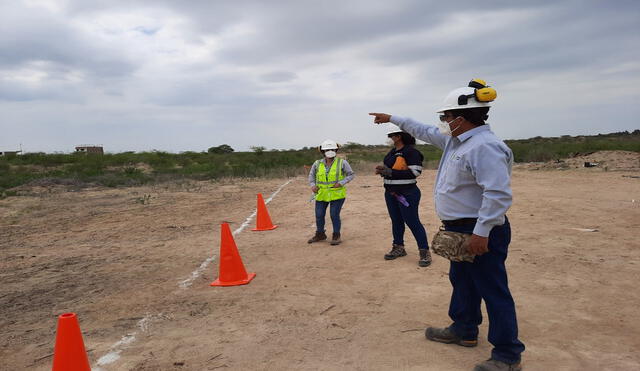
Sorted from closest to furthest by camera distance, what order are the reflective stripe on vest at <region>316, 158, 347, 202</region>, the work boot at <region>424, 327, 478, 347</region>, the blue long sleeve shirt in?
the blue long sleeve shirt, the work boot at <region>424, 327, 478, 347</region>, the reflective stripe on vest at <region>316, 158, 347, 202</region>

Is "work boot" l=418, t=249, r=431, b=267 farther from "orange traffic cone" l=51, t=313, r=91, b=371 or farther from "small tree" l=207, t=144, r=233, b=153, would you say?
"small tree" l=207, t=144, r=233, b=153

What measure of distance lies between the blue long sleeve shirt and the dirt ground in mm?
1179

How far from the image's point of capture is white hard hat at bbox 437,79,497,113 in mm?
3180

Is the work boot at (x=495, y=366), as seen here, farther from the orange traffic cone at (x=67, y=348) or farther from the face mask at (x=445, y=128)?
the orange traffic cone at (x=67, y=348)

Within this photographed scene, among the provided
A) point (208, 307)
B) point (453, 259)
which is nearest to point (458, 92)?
point (453, 259)

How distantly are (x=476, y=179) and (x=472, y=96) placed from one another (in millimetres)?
590

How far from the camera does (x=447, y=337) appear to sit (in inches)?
151

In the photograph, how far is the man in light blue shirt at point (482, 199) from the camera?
3.04m

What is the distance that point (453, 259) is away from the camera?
3359 mm

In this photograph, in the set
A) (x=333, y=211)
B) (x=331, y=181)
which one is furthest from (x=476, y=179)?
(x=333, y=211)

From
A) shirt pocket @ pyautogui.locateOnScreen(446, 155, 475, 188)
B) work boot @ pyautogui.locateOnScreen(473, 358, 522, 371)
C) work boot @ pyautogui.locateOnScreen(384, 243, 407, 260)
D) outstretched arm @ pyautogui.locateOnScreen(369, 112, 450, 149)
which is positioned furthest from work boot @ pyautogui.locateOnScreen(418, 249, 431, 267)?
shirt pocket @ pyautogui.locateOnScreen(446, 155, 475, 188)

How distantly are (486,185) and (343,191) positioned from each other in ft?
16.7

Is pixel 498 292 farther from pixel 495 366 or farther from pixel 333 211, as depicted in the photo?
pixel 333 211

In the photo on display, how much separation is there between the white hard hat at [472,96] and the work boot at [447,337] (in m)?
1.82
